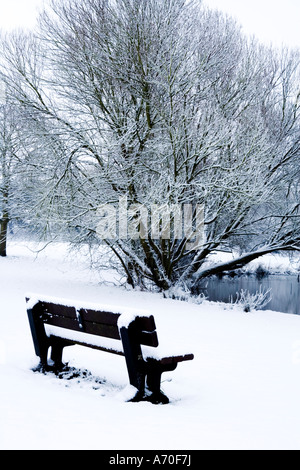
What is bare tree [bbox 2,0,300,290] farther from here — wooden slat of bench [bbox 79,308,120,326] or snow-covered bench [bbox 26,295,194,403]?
wooden slat of bench [bbox 79,308,120,326]

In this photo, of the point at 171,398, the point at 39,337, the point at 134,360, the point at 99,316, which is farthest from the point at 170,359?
the point at 39,337

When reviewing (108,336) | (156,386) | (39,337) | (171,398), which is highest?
(108,336)

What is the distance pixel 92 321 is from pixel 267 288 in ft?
50.1

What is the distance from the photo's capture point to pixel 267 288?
61.2ft

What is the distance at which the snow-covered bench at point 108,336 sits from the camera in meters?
3.93

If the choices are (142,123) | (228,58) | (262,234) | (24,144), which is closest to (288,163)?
(262,234)

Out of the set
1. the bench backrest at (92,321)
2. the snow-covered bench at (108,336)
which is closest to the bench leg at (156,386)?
the snow-covered bench at (108,336)

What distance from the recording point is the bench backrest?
3.90 m

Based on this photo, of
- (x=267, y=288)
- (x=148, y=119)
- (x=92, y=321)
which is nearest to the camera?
(x=92, y=321)

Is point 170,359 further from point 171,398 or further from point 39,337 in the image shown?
point 39,337

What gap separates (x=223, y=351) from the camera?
6.61 meters

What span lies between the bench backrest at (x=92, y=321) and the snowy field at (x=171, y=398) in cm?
49

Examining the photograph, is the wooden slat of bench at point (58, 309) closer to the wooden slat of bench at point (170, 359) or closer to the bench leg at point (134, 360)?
the bench leg at point (134, 360)

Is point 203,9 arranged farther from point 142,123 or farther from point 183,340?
point 183,340
